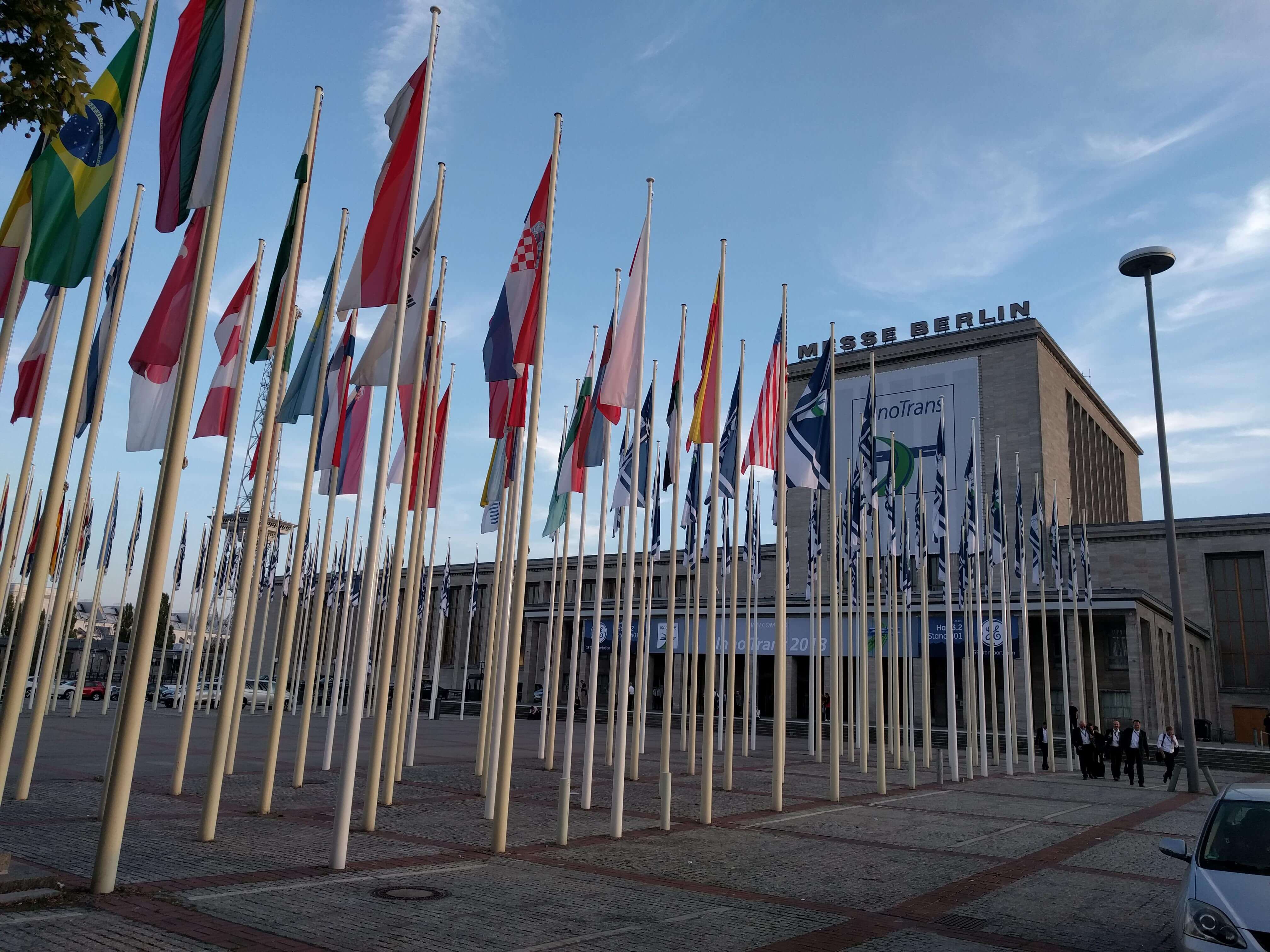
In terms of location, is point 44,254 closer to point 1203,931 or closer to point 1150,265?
point 1203,931

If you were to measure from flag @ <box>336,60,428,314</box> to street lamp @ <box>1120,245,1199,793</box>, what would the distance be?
19236mm

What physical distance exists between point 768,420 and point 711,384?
6.37 feet

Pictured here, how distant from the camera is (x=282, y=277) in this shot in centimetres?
1334

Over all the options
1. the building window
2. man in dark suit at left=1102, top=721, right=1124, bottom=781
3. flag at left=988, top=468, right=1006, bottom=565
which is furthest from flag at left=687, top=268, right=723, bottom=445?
the building window

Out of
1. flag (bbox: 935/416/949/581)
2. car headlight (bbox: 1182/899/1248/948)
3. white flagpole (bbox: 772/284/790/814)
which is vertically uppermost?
flag (bbox: 935/416/949/581)

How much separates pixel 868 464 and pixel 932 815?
8.98 meters

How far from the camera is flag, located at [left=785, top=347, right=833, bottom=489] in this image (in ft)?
64.3

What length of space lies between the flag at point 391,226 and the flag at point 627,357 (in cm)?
412

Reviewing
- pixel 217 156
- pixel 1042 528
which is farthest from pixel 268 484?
pixel 1042 528

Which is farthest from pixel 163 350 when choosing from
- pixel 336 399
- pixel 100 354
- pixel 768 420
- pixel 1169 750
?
pixel 1169 750

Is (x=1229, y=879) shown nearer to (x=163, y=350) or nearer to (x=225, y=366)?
(x=163, y=350)

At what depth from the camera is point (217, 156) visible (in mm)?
9984

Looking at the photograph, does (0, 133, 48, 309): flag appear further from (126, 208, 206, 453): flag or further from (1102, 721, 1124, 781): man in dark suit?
(1102, 721, 1124, 781): man in dark suit

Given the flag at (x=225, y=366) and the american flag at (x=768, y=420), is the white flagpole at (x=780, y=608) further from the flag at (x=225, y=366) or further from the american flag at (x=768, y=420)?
the flag at (x=225, y=366)
